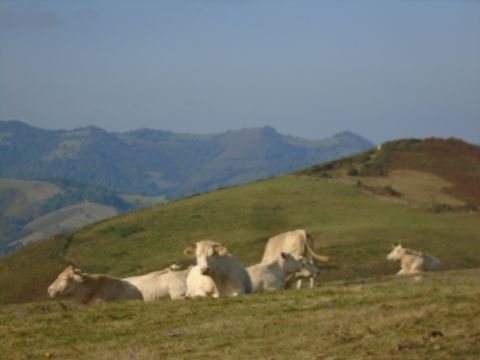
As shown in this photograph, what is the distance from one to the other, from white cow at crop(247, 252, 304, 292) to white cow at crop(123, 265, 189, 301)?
7.49 ft

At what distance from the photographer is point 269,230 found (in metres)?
66.7

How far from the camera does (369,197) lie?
242 feet

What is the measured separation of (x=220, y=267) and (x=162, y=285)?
4822 mm

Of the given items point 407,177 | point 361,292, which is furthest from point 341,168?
point 361,292

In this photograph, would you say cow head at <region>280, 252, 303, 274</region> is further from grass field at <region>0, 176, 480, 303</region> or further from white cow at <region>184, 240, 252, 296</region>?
grass field at <region>0, 176, 480, 303</region>

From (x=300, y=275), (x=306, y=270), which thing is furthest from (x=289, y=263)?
(x=306, y=270)

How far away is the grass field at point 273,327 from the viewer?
582 inches

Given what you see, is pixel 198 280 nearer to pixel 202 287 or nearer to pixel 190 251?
pixel 202 287

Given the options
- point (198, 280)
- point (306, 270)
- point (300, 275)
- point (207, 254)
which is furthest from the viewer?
point (306, 270)

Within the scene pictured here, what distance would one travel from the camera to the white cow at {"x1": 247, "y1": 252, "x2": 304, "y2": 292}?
26.5m

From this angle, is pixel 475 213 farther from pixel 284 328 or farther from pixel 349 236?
pixel 284 328

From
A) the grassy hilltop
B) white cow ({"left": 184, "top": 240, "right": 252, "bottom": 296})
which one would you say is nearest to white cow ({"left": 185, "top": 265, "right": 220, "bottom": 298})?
white cow ({"left": 184, "top": 240, "right": 252, "bottom": 296})

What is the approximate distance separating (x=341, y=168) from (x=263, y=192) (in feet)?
30.8

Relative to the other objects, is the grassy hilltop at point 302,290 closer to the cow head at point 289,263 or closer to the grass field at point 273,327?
the grass field at point 273,327
